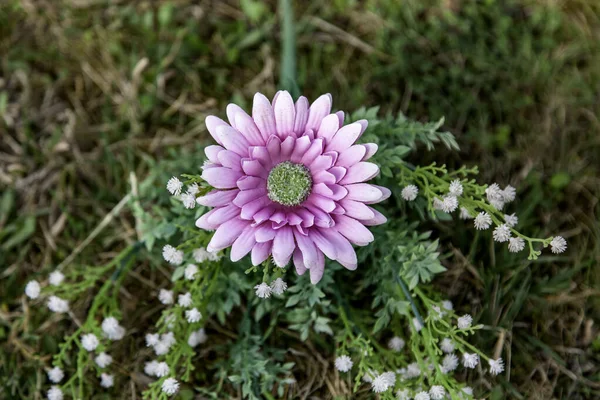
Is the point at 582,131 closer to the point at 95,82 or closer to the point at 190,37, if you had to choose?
the point at 190,37

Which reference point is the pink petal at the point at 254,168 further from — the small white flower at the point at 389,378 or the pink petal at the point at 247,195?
the small white flower at the point at 389,378

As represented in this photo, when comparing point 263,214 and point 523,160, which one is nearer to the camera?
point 263,214

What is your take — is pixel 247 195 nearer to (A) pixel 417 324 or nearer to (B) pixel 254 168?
(B) pixel 254 168

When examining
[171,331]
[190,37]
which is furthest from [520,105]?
[171,331]

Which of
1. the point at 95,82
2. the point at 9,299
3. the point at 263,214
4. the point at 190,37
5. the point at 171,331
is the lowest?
the point at 9,299

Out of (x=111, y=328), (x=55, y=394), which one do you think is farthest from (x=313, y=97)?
(x=55, y=394)

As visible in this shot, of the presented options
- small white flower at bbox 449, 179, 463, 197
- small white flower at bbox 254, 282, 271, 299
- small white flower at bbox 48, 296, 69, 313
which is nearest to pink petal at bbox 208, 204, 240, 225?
small white flower at bbox 254, 282, 271, 299

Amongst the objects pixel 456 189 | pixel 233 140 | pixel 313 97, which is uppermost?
pixel 233 140
